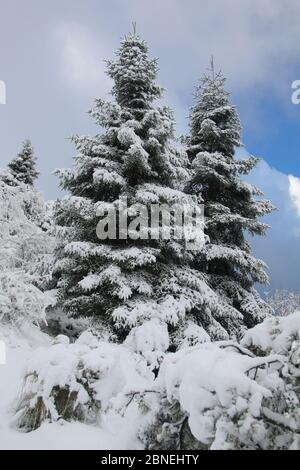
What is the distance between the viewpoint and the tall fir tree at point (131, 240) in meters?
10.0

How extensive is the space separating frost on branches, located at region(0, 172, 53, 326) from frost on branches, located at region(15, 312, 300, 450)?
4.56 metres

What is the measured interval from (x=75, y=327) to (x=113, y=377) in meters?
7.69

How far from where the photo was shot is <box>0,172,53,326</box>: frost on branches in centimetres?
1024

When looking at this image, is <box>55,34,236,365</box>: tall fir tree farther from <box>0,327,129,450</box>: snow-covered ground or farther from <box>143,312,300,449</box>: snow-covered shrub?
<box>143,312,300,449</box>: snow-covered shrub

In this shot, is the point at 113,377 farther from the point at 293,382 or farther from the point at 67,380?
the point at 293,382

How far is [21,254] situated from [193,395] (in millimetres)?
11142

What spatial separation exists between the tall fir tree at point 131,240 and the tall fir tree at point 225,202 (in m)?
1.31
